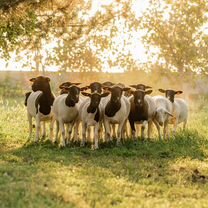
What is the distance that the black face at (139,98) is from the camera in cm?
1731

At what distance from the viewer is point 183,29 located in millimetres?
39250

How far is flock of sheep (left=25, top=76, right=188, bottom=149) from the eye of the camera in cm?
1662

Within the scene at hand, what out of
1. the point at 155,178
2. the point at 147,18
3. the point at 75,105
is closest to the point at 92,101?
the point at 75,105

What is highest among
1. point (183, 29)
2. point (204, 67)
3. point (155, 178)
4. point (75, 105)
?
point (183, 29)

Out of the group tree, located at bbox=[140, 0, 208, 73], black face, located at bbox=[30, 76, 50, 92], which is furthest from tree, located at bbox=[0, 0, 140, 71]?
tree, located at bbox=[140, 0, 208, 73]

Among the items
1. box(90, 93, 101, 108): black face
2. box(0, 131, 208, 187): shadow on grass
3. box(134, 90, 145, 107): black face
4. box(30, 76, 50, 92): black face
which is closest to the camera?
box(0, 131, 208, 187): shadow on grass

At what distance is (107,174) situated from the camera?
1155cm

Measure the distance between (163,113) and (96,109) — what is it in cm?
278

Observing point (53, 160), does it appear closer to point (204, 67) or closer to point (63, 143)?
point (63, 143)

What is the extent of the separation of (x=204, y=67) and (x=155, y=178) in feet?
87.9

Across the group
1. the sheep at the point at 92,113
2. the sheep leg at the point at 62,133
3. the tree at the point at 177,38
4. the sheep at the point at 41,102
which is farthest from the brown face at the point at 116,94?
the tree at the point at 177,38

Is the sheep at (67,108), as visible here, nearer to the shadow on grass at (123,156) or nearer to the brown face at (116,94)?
the shadow on grass at (123,156)

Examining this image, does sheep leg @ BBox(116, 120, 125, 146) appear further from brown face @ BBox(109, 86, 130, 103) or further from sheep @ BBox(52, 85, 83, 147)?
sheep @ BBox(52, 85, 83, 147)

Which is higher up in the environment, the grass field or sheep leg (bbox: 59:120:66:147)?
Answer: sheep leg (bbox: 59:120:66:147)
